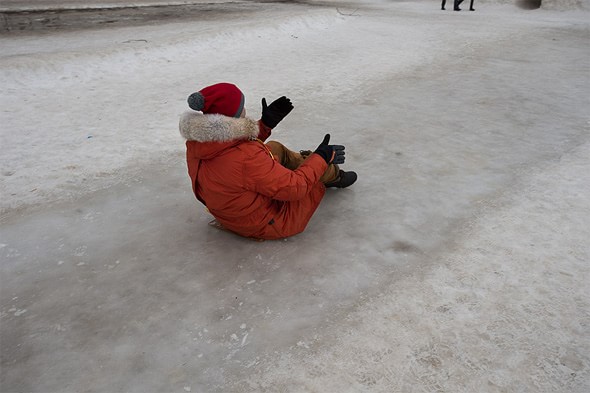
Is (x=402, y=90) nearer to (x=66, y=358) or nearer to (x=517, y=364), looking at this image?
(x=517, y=364)

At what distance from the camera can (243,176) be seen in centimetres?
310

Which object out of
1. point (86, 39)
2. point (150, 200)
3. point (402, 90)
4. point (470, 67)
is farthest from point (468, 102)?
point (86, 39)

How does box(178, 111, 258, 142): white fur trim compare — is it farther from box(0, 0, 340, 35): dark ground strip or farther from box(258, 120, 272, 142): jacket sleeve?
box(0, 0, 340, 35): dark ground strip

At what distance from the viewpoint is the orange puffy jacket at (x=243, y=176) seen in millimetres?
3012

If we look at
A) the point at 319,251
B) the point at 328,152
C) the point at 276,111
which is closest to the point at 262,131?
the point at 276,111

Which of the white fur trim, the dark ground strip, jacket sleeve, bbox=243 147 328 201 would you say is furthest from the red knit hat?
the dark ground strip

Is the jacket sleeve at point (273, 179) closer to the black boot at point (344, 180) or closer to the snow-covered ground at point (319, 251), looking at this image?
the snow-covered ground at point (319, 251)

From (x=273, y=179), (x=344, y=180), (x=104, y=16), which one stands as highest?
→ (x=104, y=16)

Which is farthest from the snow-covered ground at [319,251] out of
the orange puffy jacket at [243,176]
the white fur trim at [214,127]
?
the white fur trim at [214,127]

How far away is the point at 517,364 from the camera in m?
2.51

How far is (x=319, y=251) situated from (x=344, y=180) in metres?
1.03

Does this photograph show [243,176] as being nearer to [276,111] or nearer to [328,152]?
[276,111]

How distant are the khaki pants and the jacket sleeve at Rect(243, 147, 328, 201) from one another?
1.85 ft

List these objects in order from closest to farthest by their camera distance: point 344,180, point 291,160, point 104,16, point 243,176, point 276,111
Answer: point 243,176 < point 276,111 < point 291,160 < point 344,180 < point 104,16
